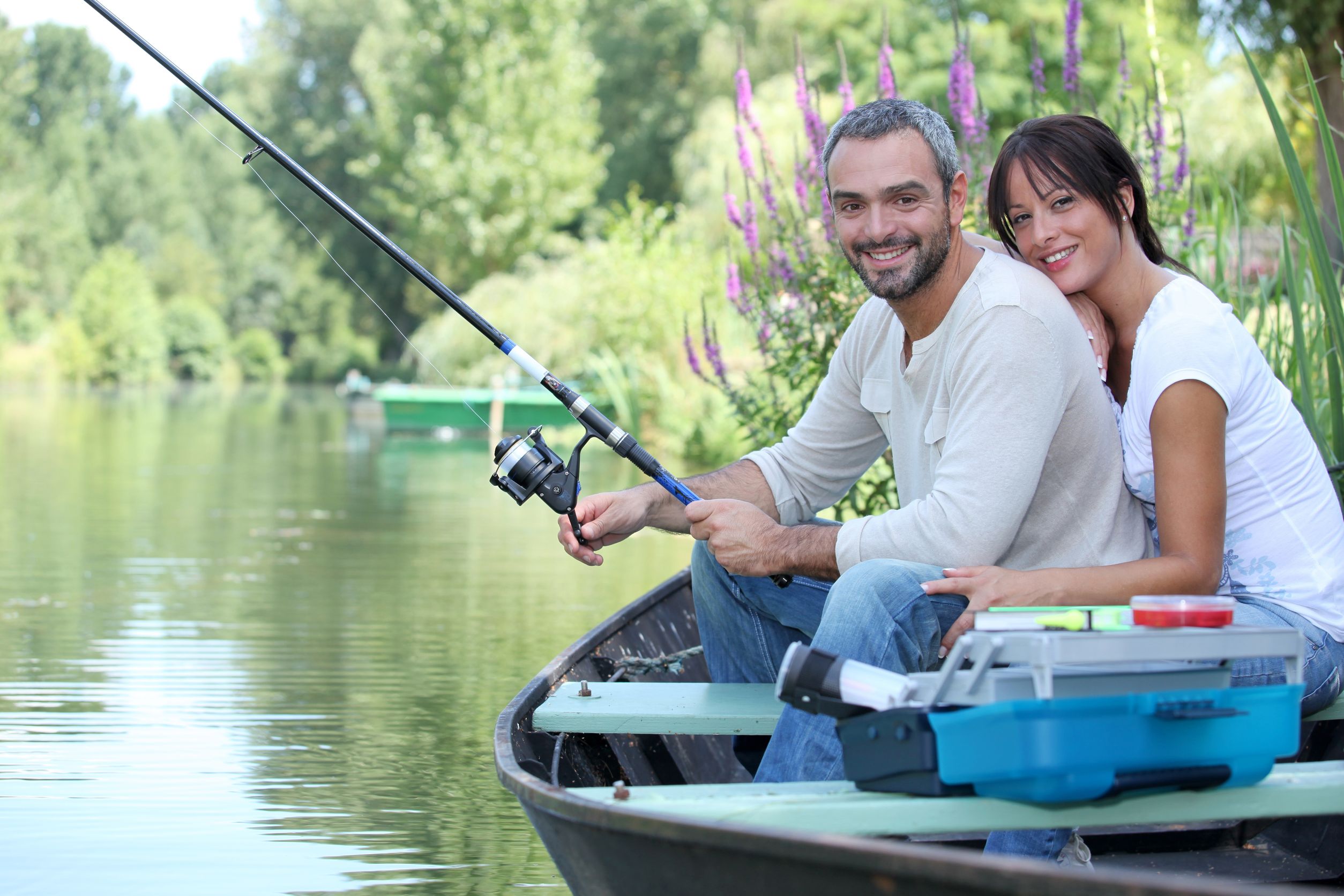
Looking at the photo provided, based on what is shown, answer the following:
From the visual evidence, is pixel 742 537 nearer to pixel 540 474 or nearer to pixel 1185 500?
pixel 540 474

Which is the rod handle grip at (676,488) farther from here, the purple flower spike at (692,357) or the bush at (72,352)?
the bush at (72,352)

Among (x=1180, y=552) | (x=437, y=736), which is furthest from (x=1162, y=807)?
(x=437, y=736)

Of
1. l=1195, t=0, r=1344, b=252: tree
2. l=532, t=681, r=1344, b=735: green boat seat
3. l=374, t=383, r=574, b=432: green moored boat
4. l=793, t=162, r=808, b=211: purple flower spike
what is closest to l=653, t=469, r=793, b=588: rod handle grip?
l=532, t=681, r=1344, b=735: green boat seat

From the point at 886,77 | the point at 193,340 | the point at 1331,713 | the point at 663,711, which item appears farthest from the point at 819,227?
the point at 193,340

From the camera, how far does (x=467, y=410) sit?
17.9m

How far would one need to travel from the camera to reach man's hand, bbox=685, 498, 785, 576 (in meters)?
2.77

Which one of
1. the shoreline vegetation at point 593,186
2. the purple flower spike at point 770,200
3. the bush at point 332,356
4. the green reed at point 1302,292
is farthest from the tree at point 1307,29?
the bush at point 332,356

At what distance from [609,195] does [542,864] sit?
34297 millimetres

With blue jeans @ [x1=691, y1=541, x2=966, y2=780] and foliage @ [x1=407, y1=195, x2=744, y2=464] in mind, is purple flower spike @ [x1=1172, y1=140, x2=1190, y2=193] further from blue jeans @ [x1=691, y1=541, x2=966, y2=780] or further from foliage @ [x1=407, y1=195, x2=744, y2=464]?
foliage @ [x1=407, y1=195, x2=744, y2=464]

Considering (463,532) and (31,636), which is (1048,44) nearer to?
(463,532)

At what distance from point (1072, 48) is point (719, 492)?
7.39 ft

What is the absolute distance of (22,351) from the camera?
37.1 metres

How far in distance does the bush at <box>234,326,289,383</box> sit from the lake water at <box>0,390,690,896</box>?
38.8m

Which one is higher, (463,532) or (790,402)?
(790,402)
